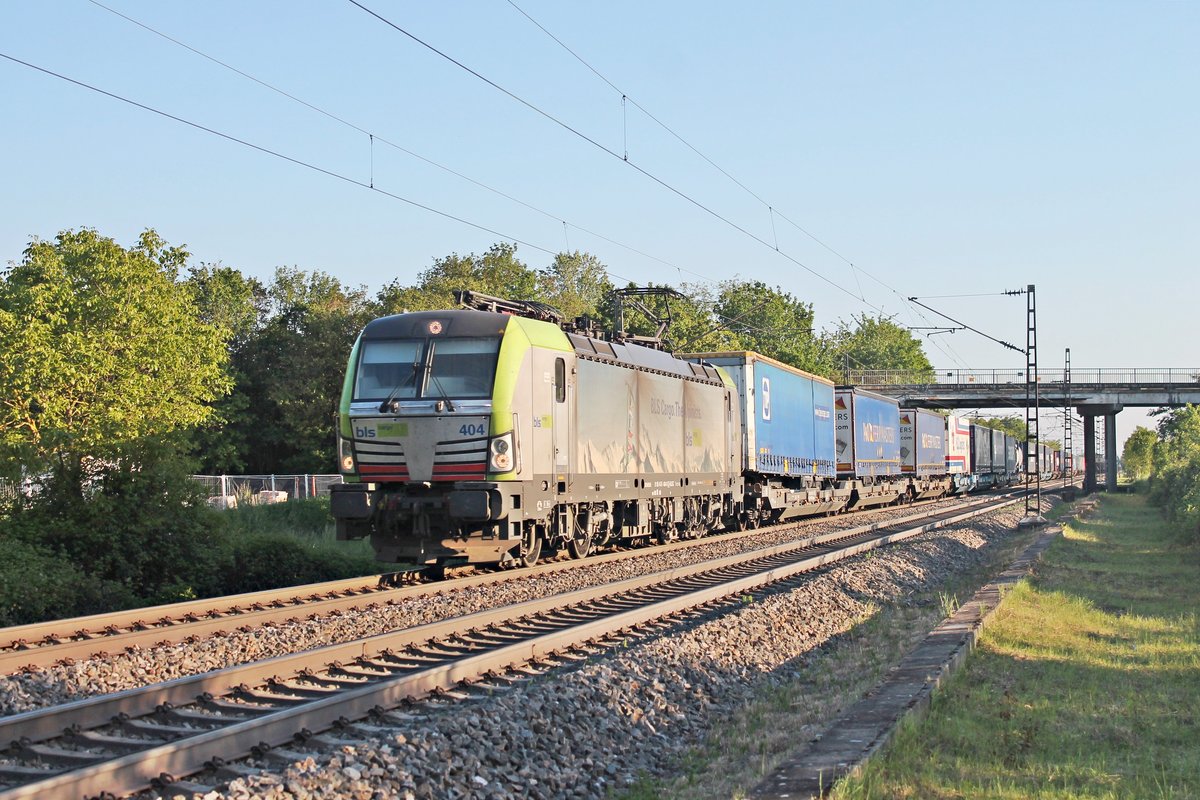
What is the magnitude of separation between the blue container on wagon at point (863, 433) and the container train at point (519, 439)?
10.8 m

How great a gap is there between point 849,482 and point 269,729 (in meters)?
32.1

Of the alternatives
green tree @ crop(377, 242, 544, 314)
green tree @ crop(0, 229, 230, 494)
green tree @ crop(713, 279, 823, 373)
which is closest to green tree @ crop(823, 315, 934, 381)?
green tree @ crop(713, 279, 823, 373)

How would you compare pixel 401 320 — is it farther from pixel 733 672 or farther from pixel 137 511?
pixel 733 672

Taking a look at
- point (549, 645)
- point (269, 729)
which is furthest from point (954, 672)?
point (269, 729)

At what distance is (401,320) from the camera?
53.0 ft

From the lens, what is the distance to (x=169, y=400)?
40.5 metres

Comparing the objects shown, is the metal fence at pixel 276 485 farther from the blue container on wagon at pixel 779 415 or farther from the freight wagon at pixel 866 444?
the freight wagon at pixel 866 444

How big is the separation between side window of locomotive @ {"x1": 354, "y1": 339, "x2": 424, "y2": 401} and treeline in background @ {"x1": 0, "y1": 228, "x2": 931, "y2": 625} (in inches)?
112

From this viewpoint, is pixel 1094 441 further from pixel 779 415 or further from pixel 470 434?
pixel 470 434

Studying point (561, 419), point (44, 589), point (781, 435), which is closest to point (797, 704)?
point (561, 419)

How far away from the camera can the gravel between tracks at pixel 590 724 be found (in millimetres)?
6203

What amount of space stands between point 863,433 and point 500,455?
78.4 ft

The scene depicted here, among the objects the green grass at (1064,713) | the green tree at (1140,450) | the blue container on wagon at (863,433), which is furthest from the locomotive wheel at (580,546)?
the green tree at (1140,450)

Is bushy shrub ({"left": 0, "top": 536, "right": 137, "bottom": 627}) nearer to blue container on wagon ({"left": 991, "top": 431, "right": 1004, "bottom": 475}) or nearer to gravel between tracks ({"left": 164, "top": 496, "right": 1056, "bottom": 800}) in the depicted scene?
gravel between tracks ({"left": 164, "top": 496, "right": 1056, "bottom": 800})
